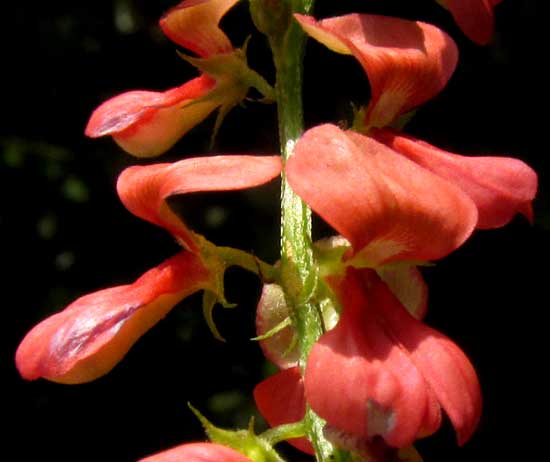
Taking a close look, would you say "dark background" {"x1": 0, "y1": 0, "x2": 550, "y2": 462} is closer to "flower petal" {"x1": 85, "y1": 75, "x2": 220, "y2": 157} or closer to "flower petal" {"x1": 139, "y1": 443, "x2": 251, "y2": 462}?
"flower petal" {"x1": 85, "y1": 75, "x2": 220, "y2": 157}

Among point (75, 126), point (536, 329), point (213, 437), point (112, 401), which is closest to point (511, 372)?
point (536, 329)

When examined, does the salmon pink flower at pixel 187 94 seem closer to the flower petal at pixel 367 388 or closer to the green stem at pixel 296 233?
the green stem at pixel 296 233

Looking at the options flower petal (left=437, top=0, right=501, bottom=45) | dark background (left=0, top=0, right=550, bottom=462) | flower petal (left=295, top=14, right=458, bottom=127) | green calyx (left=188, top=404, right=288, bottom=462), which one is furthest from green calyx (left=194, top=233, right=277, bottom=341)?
dark background (left=0, top=0, right=550, bottom=462)

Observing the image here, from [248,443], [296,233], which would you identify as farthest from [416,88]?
[248,443]

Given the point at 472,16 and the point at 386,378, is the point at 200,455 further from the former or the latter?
the point at 472,16

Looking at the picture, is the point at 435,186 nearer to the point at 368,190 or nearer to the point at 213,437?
the point at 368,190

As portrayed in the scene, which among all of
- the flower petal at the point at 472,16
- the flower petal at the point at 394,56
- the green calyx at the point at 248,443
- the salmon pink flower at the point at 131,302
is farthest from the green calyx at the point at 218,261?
the flower petal at the point at 472,16
